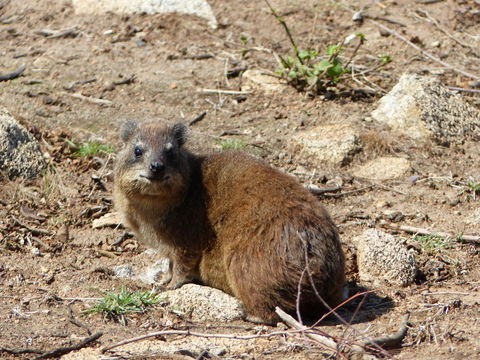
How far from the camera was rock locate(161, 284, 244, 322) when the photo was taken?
5488mm

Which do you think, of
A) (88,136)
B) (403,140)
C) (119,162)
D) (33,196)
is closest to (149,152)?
(119,162)

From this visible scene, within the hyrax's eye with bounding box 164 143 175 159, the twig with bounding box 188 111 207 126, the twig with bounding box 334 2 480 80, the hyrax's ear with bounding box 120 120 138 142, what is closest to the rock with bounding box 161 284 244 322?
the hyrax's eye with bounding box 164 143 175 159

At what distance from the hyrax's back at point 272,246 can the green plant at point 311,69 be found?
139 inches

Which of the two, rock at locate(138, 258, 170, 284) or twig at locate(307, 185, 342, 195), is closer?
rock at locate(138, 258, 170, 284)

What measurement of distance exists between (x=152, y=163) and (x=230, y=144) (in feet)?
7.97

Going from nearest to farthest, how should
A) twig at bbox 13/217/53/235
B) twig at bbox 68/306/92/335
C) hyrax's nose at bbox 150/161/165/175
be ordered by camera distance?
twig at bbox 68/306/92/335 → hyrax's nose at bbox 150/161/165/175 → twig at bbox 13/217/53/235

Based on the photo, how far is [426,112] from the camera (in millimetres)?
8664

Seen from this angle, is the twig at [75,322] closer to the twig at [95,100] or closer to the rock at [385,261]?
the rock at [385,261]

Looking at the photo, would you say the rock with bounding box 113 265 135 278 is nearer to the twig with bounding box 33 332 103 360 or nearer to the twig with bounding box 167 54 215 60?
the twig with bounding box 33 332 103 360

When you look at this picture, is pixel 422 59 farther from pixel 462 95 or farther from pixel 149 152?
pixel 149 152

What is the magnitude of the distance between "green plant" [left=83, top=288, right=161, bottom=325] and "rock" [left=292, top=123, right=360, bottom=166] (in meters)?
3.23

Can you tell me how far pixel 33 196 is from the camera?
24.2 feet

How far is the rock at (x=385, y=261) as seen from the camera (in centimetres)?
597

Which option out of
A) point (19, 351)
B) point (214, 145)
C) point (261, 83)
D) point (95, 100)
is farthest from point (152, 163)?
point (261, 83)
